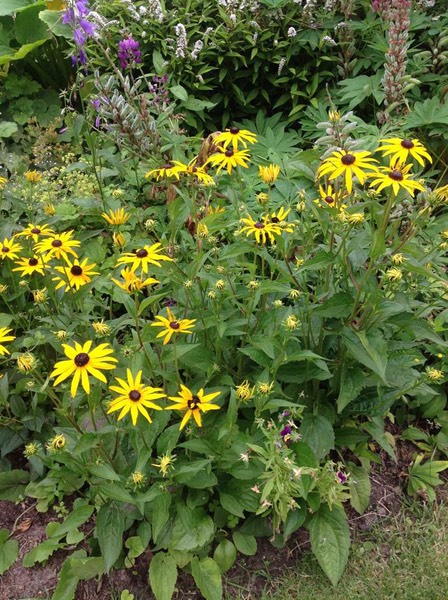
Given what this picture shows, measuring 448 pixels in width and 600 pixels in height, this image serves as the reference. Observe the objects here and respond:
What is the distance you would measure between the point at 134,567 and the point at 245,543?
37 cm

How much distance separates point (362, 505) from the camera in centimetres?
208

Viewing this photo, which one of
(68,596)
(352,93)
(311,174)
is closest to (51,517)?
(68,596)

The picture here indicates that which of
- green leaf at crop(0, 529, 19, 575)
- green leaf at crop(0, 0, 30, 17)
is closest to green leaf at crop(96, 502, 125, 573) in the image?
green leaf at crop(0, 529, 19, 575)

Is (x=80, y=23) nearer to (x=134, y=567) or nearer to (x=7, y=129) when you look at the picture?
(x=7, y=129)

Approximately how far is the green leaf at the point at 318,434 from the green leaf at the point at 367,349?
34cm

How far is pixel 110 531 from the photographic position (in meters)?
1.79

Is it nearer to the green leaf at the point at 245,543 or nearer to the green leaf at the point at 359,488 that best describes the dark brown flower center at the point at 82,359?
the green leaf at the point at 245,543

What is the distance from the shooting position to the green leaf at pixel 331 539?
186 centimetres

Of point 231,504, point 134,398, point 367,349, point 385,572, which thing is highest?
point 134,398

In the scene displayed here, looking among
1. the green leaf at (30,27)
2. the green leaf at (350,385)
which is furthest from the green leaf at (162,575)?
the green leaf at (30,27)

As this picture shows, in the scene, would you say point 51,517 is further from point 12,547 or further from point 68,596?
point 68,596

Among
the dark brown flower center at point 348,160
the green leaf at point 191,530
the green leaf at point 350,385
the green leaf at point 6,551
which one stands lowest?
the green leaf at point 6,551

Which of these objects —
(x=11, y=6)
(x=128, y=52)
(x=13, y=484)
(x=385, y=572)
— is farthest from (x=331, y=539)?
(x=11, y=6)

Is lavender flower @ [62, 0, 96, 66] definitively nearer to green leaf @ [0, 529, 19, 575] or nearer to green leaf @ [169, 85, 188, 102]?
green leaf @ [169, 85, 188, 102]
